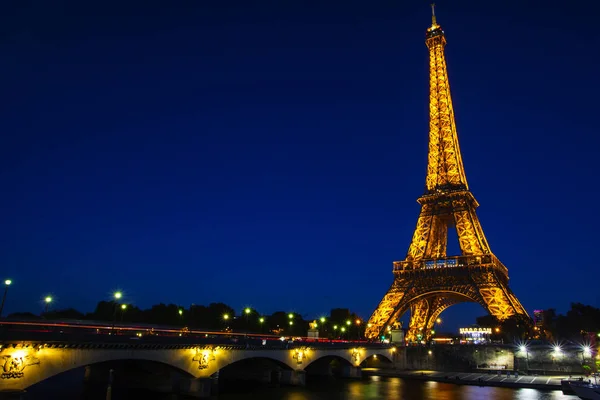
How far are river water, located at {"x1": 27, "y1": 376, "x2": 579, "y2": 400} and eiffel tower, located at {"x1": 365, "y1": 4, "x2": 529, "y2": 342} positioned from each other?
845 inches

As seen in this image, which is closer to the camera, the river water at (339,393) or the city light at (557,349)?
the river water at (339,393)

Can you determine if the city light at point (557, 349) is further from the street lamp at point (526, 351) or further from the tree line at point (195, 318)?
the tree line at point (195, 318)

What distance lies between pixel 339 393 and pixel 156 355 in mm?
21745

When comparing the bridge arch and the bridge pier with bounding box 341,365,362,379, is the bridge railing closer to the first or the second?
the bridge arch

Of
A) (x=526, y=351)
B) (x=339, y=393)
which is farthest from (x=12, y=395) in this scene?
(x=526, y=351)

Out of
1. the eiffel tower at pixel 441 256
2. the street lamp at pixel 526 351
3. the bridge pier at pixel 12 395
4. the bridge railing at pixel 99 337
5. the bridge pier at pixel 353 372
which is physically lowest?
the bridge pier at pixel 353 372

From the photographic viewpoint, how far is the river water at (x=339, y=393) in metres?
42.5

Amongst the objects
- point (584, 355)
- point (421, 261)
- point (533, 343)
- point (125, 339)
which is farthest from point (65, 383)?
point (584, 355)

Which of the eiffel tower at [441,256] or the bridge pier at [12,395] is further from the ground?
the eiffel tower at [441,256]

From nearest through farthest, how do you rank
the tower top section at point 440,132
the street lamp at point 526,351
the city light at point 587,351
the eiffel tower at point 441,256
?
1. the city light at point 587,351
2. the street lamp at point 526,351
3. the eiffel tower at point 441,256
4. the tower top section at point 440,132

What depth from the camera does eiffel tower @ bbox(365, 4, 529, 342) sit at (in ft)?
246

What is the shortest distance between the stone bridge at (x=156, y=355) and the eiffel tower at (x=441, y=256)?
22.9m

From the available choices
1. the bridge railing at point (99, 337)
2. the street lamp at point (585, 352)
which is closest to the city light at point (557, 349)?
the street lamp at point (585, 352)

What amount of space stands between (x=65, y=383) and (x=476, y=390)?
45981 millimetres
